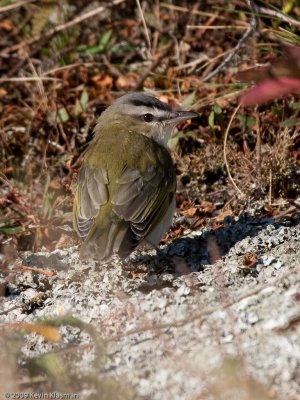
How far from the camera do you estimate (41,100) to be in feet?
26.4

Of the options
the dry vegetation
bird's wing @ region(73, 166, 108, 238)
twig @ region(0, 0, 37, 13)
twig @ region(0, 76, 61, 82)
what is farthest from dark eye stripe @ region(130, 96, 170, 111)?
twig @ region(0, 0, 37, 13)

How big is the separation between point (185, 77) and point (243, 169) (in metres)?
1.75

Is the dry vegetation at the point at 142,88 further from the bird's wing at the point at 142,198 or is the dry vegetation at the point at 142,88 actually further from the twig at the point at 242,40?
the bird's wing at the point at 142,198

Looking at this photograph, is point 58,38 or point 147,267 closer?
point 147,267

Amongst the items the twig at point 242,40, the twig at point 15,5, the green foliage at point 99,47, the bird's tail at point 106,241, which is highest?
the twig at point 242,40

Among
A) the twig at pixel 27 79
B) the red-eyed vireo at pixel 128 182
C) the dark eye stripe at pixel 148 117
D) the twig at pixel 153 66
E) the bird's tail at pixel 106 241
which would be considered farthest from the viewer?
the twig at pixel 27 79

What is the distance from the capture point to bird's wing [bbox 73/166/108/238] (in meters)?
5.71

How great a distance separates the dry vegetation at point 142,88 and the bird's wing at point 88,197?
702mm

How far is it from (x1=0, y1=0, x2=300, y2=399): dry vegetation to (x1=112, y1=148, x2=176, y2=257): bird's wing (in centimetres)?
59

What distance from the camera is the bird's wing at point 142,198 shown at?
219 inches

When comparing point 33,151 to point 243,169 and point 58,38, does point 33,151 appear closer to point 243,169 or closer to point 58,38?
point 58,38

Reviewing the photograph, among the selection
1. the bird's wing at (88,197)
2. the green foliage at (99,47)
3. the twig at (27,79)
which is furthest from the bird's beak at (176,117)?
the green foliage at (99,47)

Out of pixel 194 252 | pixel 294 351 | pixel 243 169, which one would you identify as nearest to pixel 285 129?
pixel 243 169

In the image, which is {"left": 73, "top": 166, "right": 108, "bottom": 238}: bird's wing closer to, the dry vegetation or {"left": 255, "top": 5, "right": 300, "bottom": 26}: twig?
the dry vegetation
